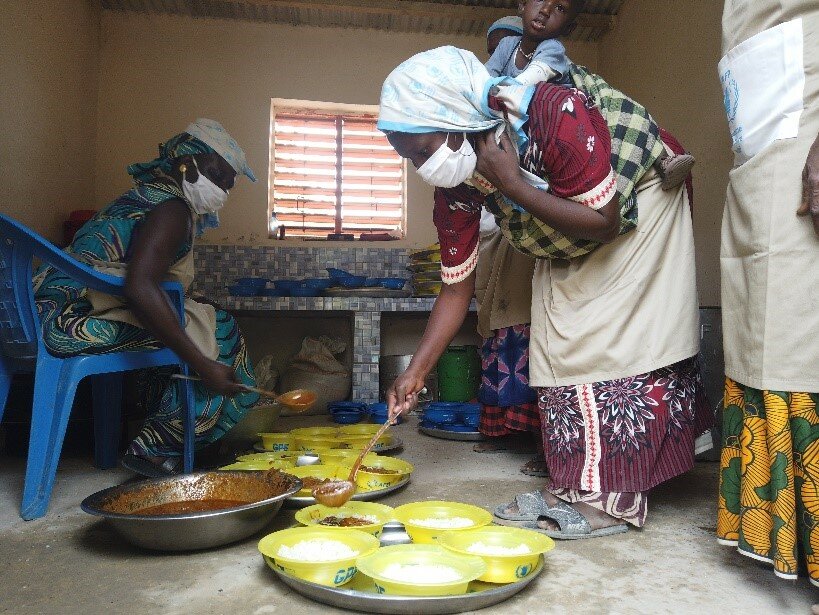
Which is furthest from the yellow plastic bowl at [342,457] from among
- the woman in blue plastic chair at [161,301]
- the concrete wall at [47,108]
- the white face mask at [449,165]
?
the concrete wall at [47,108]

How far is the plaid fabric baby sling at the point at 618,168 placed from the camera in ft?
6.25

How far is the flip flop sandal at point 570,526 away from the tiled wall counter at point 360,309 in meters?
2.71

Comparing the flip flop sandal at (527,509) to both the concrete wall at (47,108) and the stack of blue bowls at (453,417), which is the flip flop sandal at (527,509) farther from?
the concrete wall at (47,108)

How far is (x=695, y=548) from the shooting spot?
1803 millimetres

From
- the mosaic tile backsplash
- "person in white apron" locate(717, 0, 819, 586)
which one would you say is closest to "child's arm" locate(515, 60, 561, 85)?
"person in white apron" locate(717, 0, 819, 586)

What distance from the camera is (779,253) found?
1.40m

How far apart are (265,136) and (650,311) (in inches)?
157

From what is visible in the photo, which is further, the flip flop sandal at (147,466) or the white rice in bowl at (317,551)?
the flip flop sandal at (147,466)

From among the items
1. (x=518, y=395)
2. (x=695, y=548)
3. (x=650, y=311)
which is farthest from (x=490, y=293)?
(x=695, y=548)

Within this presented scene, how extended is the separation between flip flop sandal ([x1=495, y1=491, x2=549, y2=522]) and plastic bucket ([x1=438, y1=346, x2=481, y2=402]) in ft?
7.80

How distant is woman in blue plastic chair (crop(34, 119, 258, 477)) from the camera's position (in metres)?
2.24

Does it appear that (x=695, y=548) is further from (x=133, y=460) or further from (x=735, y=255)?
(x=133, y=460)

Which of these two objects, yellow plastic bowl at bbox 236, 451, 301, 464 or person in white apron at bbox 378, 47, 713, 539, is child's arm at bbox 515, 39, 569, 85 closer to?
person in white apron at bbox 378, 47, 713, 539

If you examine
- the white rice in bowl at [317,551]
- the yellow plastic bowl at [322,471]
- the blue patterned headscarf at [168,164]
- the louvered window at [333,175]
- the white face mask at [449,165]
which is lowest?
the white rice in bowl at [317,551]
